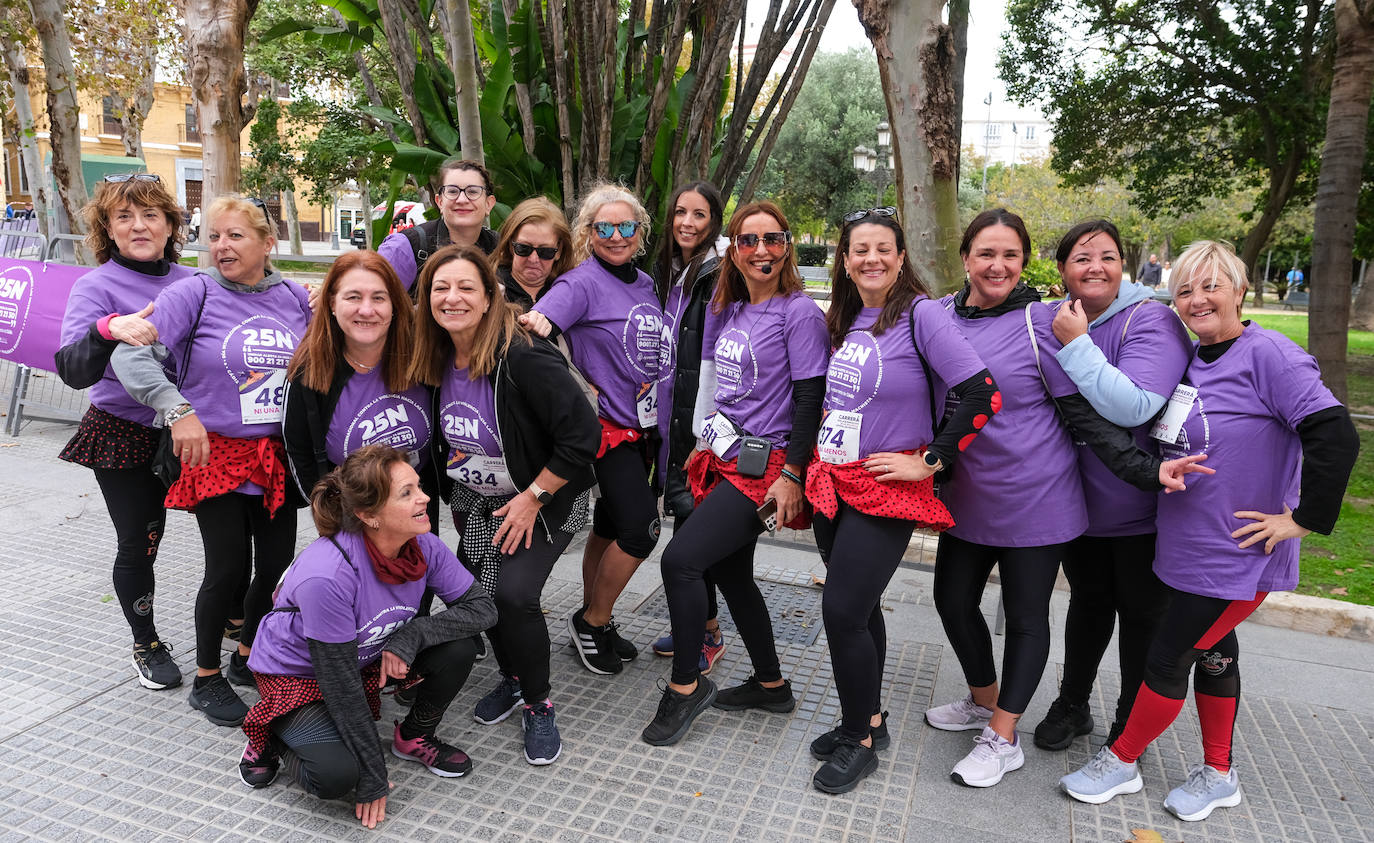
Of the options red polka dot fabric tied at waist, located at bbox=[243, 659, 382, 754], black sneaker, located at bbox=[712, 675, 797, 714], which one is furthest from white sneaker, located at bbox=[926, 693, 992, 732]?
red polka dot fabric tied at waist, located at bbox=[243, 659, 382, 754]

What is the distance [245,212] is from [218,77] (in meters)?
4.04

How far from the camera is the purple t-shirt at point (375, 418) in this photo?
331cm

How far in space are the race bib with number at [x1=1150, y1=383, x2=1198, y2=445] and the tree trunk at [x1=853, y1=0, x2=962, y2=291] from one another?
2207mm

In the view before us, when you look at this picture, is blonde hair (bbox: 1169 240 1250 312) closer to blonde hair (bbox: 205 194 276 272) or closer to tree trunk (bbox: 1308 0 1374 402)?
blonde hair (bbox: 205 194 276 272)

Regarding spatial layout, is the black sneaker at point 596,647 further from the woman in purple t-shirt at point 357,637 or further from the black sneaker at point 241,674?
the black sneaker at point 241,674

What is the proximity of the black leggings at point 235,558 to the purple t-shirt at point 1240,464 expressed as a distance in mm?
3243

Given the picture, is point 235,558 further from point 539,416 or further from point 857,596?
point 857,596

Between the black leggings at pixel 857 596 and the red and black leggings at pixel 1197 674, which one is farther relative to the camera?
the black leggings at pixel 857 596

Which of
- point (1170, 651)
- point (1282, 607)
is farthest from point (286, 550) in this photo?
point (1282, 607)

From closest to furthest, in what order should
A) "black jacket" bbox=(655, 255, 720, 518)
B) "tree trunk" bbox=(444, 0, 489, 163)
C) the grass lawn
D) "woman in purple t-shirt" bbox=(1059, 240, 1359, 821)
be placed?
1. "woman in purple t-shirt" bbox=(1059, 240, 1359, 821)
2. "black jacket" bbox=(655, 255, 720, 518)
3. "tree trunk" bbox=(444, 0, 489, 163)
4. the grass lawn

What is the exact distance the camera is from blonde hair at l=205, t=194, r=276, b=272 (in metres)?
3.45

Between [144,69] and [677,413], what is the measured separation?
2452 centimetres

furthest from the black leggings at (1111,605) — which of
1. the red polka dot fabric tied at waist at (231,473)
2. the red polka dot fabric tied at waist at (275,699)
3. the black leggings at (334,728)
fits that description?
the red polka dot fabric tied at waist at (231,473)

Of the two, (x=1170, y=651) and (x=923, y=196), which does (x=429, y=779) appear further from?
(x=923, y=196)
